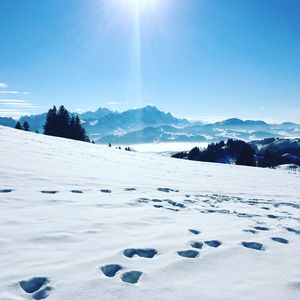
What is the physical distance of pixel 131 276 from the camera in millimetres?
4020

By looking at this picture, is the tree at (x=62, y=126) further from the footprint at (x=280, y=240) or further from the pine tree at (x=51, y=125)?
the footprint at (x=280, y=240)

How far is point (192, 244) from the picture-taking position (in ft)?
17.4

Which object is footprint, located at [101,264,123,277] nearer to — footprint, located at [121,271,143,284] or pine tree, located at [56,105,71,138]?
footprint, located at [121,271,143,284]

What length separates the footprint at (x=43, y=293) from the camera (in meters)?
3.40

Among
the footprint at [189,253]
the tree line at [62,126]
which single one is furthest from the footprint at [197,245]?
the tree line at [62,126]

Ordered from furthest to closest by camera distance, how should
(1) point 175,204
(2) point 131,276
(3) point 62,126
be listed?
(3) point 62,126 → (1) point 175,204 → (2) point 131,276

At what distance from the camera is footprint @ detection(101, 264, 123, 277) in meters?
4.06

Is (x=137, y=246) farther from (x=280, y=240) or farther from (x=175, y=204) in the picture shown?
(x=175, y=204)

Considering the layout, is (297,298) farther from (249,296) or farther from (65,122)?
(65,122)

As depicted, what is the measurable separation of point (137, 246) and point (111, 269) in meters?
0.89

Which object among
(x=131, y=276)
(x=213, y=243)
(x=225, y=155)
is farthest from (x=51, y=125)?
(x=225, y=155)

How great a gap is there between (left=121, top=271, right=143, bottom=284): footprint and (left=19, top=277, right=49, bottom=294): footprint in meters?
0.94

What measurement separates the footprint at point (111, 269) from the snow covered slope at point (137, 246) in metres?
0.01

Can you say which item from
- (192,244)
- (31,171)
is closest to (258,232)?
(192,244)
